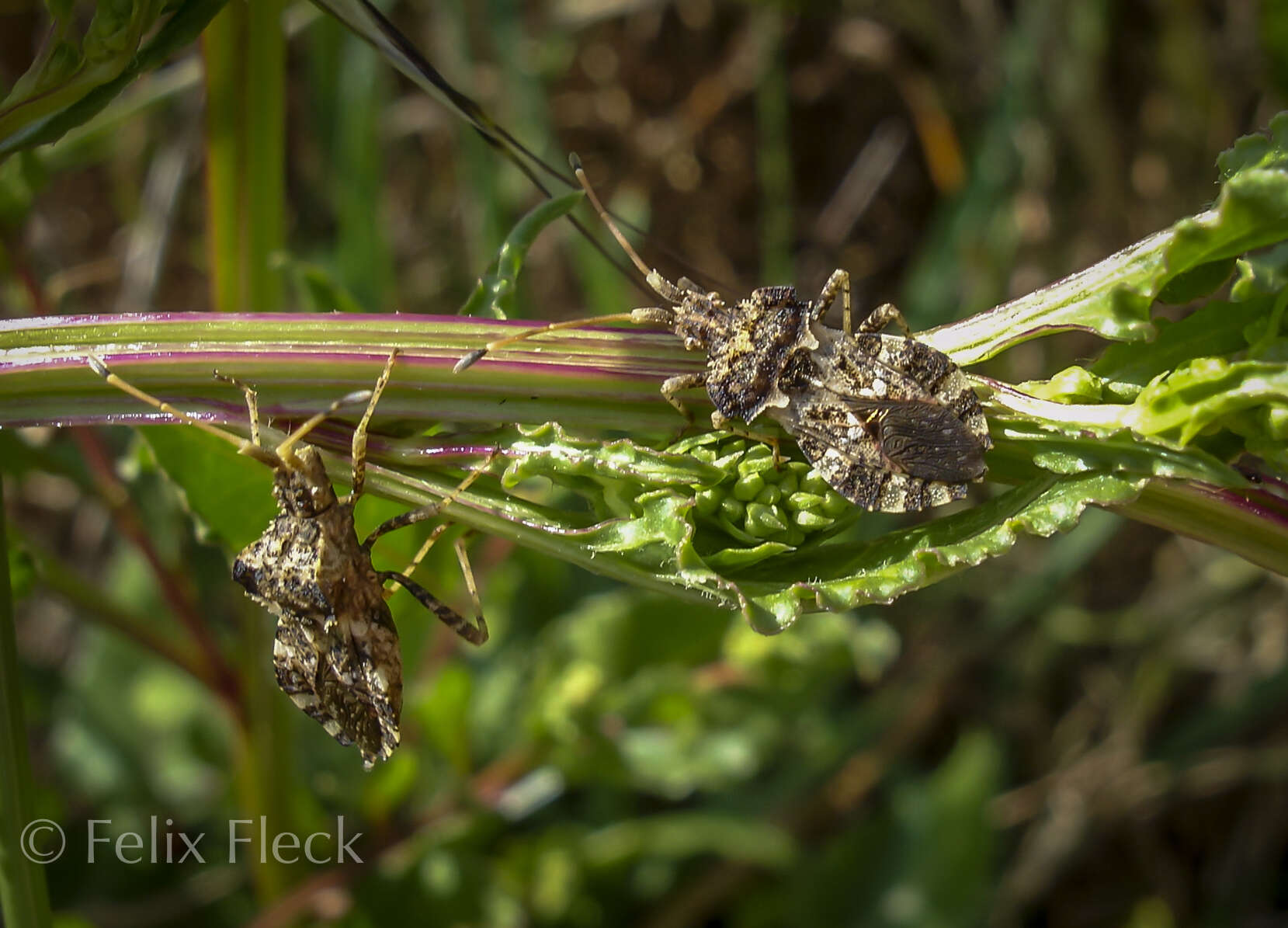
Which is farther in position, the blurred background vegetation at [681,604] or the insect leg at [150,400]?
the blurred background vegetation at [681,604]

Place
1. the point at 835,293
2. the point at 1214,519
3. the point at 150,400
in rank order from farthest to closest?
the point at 835,293 < the point at 150,400 < the point at 1214,519

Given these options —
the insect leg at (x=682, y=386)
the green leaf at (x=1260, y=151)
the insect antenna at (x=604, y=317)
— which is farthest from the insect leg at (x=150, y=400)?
the green leaf at (x=1260, y=151)

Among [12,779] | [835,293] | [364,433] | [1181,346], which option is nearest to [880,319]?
[835,293]

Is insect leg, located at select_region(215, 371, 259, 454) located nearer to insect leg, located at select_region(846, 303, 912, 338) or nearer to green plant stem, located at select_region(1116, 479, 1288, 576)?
insect leg, located at select_region(846, 303, 912, 338)

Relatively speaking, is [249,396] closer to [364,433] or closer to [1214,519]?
[364,433]

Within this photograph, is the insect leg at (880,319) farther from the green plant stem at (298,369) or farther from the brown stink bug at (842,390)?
the green plant stem at (298,369)

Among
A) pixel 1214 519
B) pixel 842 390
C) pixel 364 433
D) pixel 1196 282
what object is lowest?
pixel 1214 519

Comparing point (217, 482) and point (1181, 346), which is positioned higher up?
point (217, 482)

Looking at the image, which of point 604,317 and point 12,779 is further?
point 604,317
